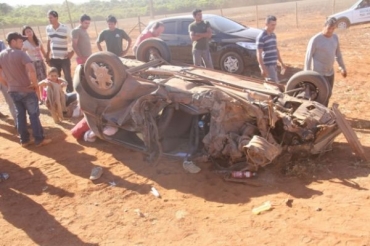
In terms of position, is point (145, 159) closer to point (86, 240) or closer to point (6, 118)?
point (86, 240)

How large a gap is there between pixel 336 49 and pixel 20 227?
5369 millimetres

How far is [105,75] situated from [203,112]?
5.27 ft

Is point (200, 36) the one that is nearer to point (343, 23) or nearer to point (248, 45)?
point (248, 45)

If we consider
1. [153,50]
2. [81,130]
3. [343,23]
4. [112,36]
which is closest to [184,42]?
[112,36]

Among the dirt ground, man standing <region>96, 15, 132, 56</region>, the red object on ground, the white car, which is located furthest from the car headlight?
the white car

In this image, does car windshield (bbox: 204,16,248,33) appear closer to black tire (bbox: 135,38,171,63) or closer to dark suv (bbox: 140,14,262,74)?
dark suv (bbox: 140,14,262,74)

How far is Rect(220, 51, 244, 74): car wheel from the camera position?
398 inches

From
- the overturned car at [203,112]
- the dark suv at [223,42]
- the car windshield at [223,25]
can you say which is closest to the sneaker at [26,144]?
the overturned car at [203,112]

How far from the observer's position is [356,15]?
1716cm

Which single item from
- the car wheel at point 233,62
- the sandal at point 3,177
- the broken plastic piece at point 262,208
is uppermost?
the car wheel at point 233,62

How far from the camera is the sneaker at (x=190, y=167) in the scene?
5.29 m

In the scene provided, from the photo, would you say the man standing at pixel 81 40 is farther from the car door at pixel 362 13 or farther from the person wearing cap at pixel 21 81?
the car door at pixel 362 13

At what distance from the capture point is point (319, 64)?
6.35 metres

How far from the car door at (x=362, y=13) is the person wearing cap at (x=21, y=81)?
15.3 metres
